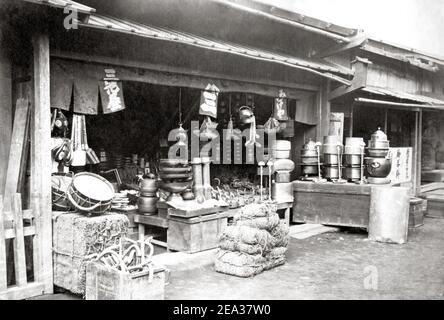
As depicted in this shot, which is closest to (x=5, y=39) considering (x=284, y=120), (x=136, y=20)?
(x=136, y=20)

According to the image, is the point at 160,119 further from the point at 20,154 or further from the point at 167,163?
the point at 20,154

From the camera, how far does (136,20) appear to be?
9.16 m

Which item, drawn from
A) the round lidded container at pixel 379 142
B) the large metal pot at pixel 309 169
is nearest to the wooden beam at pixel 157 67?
the large metal pot at pixel 309 169

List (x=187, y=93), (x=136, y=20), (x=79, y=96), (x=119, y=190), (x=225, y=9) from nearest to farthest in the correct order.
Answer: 1. (x=79, y=96)
2. (x=136, y=20)
3. (x=225, y=9)
4. (x=119, y=190)
5. (x=187, y=93)

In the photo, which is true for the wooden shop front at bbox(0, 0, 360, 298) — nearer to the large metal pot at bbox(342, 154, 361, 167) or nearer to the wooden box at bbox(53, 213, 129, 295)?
the wooden box at bbox(53, 213, 129, 295)

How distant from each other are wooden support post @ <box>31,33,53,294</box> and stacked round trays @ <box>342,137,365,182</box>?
7.39m

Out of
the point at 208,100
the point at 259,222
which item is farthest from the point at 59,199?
Result: the point at 208,100

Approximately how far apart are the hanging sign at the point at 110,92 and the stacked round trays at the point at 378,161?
20.2ft

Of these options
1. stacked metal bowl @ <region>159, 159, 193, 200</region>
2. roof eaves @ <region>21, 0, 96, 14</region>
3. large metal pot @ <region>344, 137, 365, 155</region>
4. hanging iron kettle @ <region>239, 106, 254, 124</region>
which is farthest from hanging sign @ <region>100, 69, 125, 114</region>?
large metal pot @ <region>344, 137, 365, 155</region>

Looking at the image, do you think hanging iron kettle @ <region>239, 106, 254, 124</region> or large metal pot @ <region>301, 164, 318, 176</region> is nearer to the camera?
hanging iron kettle @ <region>239, 106, 254, 124</region>

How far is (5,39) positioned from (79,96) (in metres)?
1.36

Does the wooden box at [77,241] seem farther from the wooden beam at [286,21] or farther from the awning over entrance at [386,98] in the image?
the awning over entrance at [386,98]

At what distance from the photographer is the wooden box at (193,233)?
859cm

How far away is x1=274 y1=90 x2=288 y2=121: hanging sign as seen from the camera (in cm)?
1141
